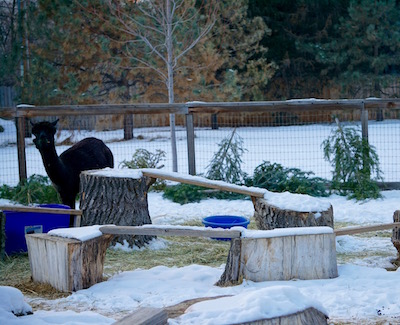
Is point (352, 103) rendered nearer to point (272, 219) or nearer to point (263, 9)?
point (272, 219)

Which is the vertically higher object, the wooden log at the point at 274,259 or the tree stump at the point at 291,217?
the tree stump at the point at 291,217

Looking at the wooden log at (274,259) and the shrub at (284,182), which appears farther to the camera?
the shrub at (284,182)

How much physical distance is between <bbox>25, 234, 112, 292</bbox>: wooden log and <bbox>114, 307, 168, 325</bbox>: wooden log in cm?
209

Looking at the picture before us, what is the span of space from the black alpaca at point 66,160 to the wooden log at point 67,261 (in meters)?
2.18

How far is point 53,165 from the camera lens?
24.8 ft

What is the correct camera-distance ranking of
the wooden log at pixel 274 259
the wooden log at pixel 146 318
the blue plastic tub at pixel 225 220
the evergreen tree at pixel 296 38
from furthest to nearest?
the evergreen tree at pixel 296 38 < the blue plastic tub at pixel 225 220 < the wooden log at pixel 274 259 < the wooden log at pixel 146 318

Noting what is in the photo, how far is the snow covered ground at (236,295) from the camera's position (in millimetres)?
3332

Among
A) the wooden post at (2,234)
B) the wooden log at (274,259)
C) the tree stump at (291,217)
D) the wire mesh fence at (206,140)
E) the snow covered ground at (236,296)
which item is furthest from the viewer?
the wire mesh fence at (206,140)

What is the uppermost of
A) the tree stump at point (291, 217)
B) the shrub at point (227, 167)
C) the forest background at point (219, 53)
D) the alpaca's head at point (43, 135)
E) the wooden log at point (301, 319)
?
the forest background at point (219, 53)

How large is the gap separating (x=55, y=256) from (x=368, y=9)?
17.8 metres

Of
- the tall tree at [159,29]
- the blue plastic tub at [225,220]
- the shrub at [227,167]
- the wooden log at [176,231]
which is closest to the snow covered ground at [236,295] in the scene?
the wooden log at [176,231]

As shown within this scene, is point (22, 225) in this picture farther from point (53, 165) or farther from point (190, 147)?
point (190, 147)

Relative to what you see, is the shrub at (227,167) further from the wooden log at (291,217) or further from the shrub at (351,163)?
the wooden log at (291,217)

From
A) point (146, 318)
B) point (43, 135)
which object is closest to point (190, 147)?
point (43, 135)
